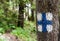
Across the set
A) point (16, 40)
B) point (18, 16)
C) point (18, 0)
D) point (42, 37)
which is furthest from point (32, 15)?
point (42, 37)

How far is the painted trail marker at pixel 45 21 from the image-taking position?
4.19 metres

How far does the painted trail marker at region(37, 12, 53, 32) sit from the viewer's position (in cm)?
419

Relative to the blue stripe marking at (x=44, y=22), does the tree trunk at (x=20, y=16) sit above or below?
below

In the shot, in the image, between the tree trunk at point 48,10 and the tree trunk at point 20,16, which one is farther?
the tree trunk at point 20,16

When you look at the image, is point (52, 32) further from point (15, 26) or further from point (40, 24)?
point (15, 26)

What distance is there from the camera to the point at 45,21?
417 cm

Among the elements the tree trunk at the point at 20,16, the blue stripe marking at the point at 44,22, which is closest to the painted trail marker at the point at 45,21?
the blue stripe marking at the point at 44,22

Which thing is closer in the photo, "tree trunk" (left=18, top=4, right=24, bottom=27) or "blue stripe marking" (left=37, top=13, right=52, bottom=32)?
"blue stripe marking" (left=37, top=13, right=52, bottom=32)

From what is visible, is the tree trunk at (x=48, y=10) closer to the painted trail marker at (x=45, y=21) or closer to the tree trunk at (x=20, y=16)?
the painted trail marker at (x=45, y=21)

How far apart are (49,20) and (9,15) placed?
1087 centimetres

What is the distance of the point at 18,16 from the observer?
15148 mm

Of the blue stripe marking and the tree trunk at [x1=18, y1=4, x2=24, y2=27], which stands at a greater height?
the blue stripe marking

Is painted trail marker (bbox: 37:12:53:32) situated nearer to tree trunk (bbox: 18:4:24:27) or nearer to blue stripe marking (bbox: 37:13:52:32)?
blue stripe marking (bbox: 37:13:52:32)

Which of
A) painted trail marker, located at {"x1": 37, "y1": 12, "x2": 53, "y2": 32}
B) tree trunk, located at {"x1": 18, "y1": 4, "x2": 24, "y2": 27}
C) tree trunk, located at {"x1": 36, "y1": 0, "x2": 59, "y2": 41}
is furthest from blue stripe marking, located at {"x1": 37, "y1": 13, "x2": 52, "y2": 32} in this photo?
tree trunk, located at {"x1": 18, "y1": 4, "x2": 24, "y2": 27}
